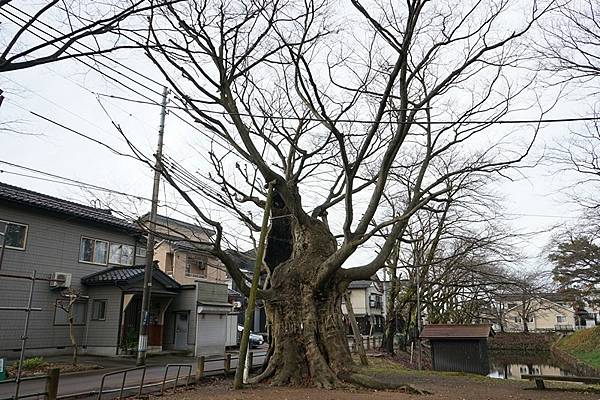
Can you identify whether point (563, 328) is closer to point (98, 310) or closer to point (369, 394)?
point (98, 310)

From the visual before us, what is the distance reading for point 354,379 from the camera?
37.1 feet

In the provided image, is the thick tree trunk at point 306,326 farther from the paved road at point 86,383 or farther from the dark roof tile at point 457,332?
the dark roof tile at point 457,332

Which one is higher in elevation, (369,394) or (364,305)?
(364,305)

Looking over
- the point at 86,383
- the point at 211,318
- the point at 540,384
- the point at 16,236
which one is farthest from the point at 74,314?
the point at 540,384

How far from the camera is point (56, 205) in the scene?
21.8 meters

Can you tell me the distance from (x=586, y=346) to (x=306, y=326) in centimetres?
3227

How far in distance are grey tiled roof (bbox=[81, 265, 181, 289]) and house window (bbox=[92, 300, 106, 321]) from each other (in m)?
0.92

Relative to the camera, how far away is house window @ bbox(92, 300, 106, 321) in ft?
74.1

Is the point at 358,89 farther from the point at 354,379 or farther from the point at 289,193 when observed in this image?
the point at 354,379

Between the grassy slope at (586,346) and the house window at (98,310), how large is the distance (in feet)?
89.3

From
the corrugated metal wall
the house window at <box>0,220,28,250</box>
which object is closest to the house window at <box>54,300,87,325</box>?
the house window at <box>0,220,28,250</box>

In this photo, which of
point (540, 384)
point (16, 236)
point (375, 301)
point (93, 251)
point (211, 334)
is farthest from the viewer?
point (375, 301)

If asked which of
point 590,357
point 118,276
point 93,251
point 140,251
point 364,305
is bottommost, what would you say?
point 590,357

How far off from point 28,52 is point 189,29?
5.77 m
